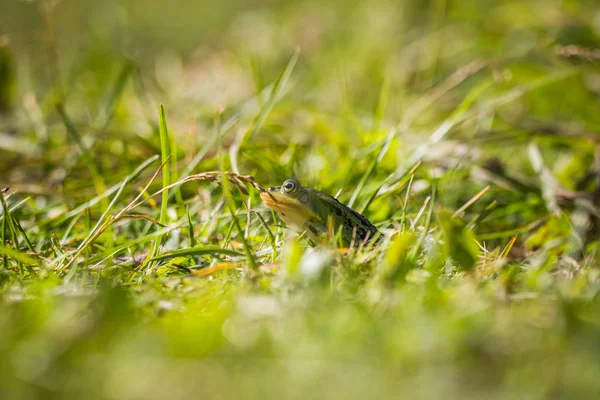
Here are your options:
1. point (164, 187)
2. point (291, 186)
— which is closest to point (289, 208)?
point (291, 186)

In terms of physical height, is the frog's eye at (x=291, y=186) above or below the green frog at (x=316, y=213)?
above

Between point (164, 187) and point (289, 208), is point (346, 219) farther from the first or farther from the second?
point (164, 187)

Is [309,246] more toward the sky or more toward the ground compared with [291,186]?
more toward the ground

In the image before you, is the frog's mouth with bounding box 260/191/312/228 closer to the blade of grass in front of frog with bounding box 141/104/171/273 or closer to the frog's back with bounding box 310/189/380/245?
the frog's back with bounding box 310/189/380/245

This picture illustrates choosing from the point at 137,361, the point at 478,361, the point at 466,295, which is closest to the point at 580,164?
the point at 466,295

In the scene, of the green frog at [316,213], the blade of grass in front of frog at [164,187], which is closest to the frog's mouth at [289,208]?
the green frog at [316,213]

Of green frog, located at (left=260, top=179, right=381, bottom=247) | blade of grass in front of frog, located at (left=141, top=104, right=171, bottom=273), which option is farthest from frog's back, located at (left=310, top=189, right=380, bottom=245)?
blade of grass in front of frog, located at (left=141, top=104, right=171, bottom=273)

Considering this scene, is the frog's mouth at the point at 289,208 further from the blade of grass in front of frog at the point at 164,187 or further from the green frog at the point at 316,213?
the blade of grass in front of frog at the point at 164,187
